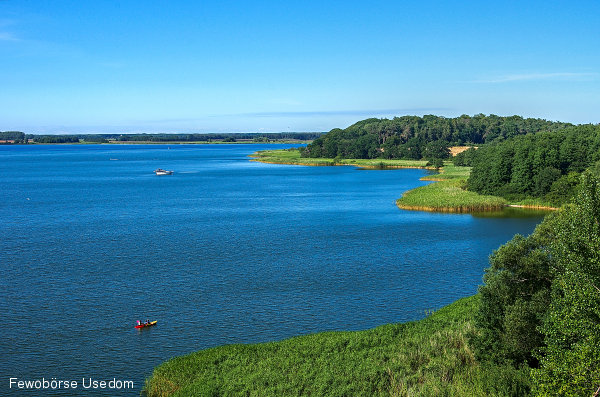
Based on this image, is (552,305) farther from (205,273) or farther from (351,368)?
(205,273)

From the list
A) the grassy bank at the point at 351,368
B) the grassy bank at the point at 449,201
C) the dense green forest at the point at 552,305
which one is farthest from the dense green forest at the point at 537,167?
the grassy bank at the point at 351,368

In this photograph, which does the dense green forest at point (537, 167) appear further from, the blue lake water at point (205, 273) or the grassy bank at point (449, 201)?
the blue lake water at point (205, 273)

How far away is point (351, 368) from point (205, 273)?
66.8 feet

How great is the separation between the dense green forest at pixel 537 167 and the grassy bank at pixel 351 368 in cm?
5302

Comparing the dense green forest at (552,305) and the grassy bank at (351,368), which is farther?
the grassy bank at (351,368)

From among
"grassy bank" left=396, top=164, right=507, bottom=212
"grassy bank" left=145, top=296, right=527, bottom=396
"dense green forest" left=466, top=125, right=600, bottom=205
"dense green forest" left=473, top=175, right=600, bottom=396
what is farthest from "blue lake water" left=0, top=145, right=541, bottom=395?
"dense green forest" left=466, top=125, right=600, bottom=205

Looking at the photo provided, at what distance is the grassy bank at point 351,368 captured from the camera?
70.7ft

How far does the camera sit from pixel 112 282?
3903cm

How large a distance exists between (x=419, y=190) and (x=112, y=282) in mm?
58918

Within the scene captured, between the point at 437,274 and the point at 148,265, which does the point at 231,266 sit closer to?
the point at 148,265

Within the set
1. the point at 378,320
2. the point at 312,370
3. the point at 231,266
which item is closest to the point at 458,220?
the point at 231,266

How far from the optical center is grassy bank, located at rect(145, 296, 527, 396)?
70.7 feet

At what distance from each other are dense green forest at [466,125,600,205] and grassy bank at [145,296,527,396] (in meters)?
53.0

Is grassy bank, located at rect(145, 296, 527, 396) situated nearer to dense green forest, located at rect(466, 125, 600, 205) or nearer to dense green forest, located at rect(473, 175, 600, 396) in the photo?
dense green forest, located at rect(473, 175, 600, 396)
